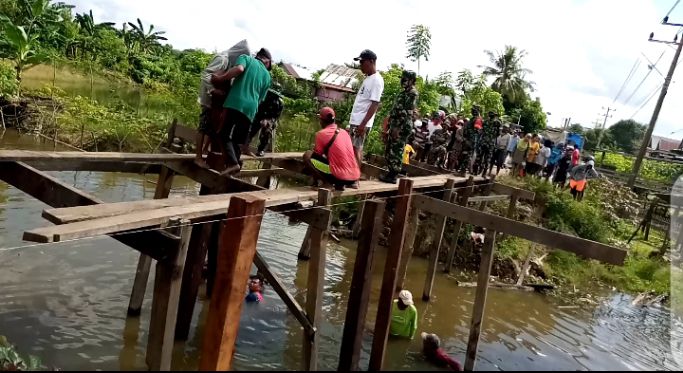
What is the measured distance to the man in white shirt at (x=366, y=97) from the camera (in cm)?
744

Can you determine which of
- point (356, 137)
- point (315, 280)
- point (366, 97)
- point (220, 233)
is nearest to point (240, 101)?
point (220, 233)

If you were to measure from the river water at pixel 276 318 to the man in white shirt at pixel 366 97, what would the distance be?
2.80 metres

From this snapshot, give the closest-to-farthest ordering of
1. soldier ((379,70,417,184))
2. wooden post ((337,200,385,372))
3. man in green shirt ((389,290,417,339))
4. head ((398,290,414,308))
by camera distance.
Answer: wooden post ((337,200,385,372)), soldier ((379,70,417,184)), head ((398,290,414,308)), man in green shirt ((389,290,417,339))

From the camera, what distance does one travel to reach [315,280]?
19.7 feet

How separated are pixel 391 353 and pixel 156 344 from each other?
442 centimetres

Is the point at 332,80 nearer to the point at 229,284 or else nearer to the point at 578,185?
the point at 578,185

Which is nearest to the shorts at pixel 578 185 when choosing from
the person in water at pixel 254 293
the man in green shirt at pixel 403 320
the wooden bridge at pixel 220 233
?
the wooden bridge at pixel 220 233

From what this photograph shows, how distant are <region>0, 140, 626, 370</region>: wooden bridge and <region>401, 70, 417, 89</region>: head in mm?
1395

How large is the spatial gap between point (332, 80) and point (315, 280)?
3728cm

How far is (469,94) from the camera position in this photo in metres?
22.8

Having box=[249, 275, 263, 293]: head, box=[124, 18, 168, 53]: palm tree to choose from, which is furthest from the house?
box=[249, 275, 263, 293]: head

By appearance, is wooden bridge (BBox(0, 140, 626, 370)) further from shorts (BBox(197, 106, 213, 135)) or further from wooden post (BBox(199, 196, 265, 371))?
shorts (BBox(197, 106, 213, 135))

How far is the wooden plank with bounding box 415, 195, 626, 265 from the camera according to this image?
5.92 m

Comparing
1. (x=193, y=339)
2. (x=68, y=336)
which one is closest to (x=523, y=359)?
(x=193, y=339)
